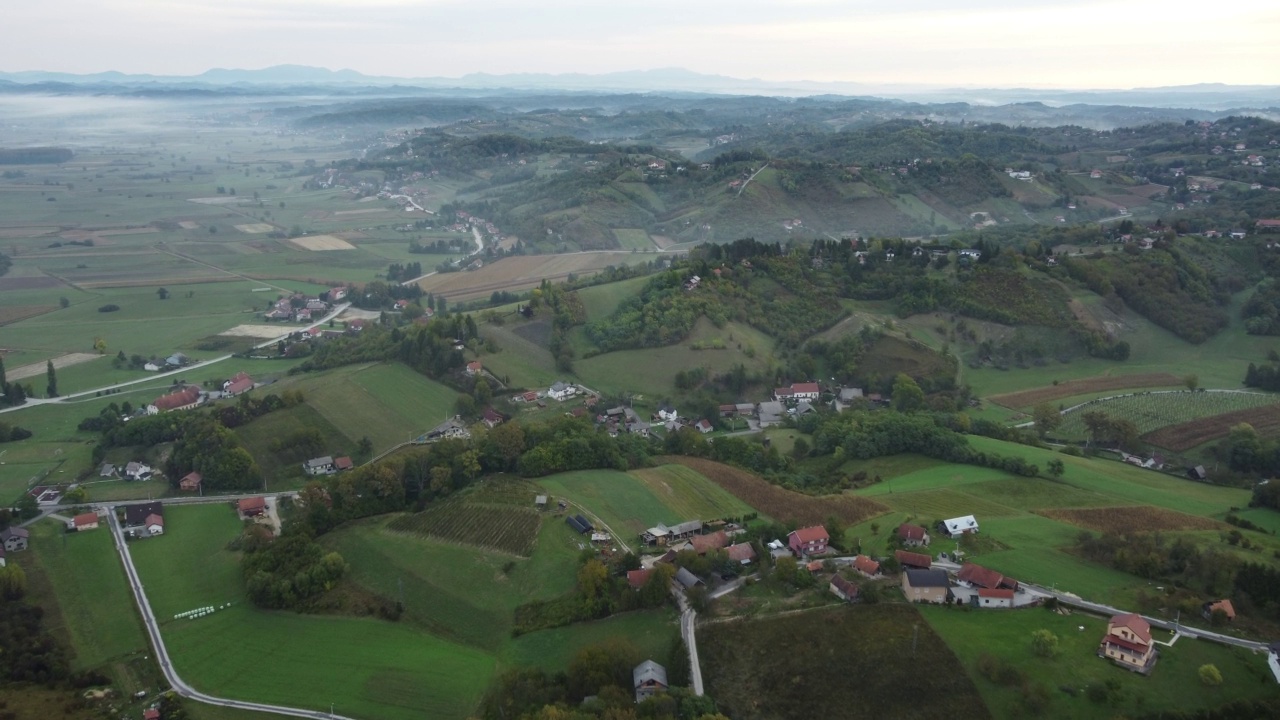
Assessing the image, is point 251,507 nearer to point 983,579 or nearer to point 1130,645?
point 983,579

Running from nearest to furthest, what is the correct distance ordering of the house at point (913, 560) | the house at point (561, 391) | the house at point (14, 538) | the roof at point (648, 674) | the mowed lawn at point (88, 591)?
1. the roof at point (648, 674)
2. the mowed lawn at point (88, 591)
3. the house at point (913, 560)
4. the house at point (14, 538)
5. the house at point (561, 391)

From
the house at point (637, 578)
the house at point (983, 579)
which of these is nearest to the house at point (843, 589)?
the house at point (983, 579)

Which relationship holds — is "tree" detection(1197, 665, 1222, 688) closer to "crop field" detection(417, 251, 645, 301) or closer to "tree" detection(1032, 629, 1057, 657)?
"tree" detection(1032, 629, 1057, 657)

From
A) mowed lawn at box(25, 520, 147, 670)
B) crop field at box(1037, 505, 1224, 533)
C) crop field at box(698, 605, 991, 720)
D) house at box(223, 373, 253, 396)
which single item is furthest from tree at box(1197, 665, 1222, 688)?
house at box(223, 373, 253, 396)

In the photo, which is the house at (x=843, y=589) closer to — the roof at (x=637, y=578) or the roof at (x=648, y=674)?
the roof at (x=637, y=578)

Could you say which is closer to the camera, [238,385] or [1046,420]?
[1046,420]

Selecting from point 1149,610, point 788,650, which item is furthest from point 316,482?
point 1149,610

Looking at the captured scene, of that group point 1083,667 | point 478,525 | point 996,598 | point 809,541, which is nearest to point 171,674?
point 478,525
